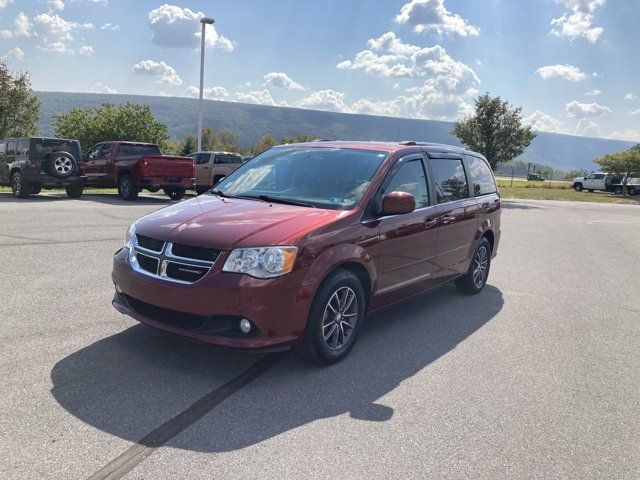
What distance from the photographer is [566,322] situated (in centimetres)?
586

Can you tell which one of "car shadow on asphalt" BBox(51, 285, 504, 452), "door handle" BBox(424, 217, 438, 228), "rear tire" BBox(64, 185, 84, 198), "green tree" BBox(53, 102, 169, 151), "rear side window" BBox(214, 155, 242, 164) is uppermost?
"green tree" BBox(53, 102, 169, 151)

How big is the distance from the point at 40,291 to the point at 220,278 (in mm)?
3178

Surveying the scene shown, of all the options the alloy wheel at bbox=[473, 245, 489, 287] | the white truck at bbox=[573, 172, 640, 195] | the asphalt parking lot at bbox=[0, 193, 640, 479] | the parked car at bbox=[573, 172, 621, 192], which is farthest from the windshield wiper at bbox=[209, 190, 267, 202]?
the parked car at bbox=[573, 172, 621, 192]

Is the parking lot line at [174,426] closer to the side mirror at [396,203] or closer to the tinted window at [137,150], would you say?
the side mirror at [396,203]

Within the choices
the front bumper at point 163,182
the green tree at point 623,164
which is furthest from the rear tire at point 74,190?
the green tree at point 623,164

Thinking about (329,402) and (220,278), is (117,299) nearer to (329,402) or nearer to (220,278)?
(220,278)

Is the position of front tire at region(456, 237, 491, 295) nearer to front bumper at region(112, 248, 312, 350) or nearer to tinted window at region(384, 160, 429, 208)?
tinted window at region(384, 160, 429, 208)

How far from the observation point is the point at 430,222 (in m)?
5.34

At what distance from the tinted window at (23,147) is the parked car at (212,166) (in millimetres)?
7767

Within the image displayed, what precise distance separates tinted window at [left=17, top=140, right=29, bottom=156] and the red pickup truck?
109 inches

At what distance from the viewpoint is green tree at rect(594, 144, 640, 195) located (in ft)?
139

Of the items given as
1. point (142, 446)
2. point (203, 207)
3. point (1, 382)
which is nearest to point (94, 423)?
point (142, 446)

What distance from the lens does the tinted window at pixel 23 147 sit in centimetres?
1603

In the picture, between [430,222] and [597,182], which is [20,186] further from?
[597,182]
